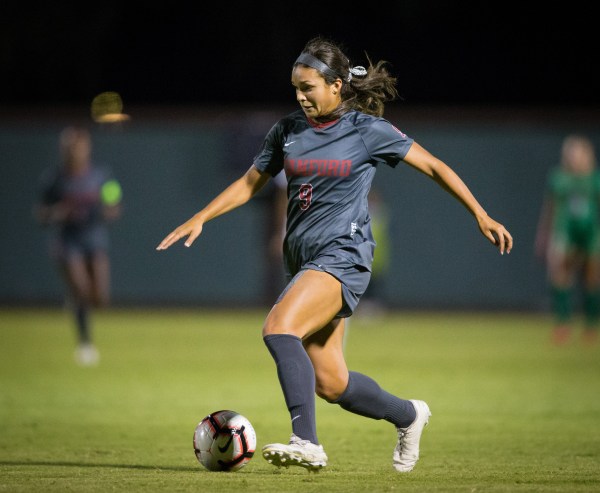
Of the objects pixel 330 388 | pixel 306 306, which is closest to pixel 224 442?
pixel 330 388

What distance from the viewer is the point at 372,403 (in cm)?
679

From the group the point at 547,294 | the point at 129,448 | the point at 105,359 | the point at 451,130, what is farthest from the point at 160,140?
the point at 129,448

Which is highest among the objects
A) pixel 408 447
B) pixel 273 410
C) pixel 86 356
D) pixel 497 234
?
pixel 497 234

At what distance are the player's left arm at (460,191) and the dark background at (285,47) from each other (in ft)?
67.4

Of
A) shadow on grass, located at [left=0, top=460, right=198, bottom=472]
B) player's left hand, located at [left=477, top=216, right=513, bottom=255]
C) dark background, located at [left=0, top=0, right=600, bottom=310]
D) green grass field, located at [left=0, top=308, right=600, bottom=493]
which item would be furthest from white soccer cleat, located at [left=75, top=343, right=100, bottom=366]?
dark background, located at [left=0, top=0, right=600, bottom=310]

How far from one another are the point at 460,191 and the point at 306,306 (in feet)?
3.46

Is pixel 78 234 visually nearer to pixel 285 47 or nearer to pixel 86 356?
pixel 86 356

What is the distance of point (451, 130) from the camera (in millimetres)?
24844

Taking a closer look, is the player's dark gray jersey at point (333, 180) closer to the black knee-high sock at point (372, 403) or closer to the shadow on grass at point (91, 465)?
the black knee-high sock at point (372, 403)

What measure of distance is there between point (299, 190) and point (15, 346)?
33.6ft

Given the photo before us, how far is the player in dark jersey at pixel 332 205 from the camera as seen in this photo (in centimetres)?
649

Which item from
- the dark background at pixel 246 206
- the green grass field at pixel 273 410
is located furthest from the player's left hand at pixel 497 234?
the dark background at pixel 246 206

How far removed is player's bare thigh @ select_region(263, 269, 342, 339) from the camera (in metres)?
6.30

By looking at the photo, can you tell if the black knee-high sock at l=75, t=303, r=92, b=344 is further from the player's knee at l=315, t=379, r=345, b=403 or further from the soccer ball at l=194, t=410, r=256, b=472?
the player's knee at l=315, t=379, r=345, b=403
